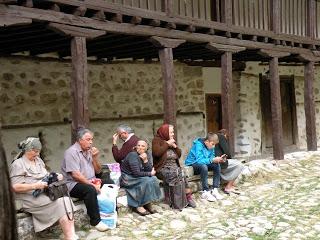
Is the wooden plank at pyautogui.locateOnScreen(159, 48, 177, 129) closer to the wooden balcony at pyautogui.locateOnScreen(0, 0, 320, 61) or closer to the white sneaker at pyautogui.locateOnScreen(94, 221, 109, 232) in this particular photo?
the wooden balcony at pyautogui.locateOnScreen(0, 0, 320, 61)

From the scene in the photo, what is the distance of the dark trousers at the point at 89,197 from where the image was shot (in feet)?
19.9

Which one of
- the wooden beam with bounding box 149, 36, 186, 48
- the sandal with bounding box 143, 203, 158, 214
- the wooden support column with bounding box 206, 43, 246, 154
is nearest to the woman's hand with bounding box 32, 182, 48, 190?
the sandal with bounding box 143, 203, 158, 214

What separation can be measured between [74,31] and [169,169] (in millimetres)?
2436

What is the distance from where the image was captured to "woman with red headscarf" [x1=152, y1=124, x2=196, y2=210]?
24.3ft

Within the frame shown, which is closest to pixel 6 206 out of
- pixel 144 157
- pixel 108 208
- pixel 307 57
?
pixel 108 208

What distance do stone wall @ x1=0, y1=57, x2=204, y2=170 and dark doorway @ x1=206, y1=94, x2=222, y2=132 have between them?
21.4 inches

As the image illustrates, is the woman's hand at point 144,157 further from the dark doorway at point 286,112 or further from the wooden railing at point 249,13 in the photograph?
the dark doorway at point 286,112

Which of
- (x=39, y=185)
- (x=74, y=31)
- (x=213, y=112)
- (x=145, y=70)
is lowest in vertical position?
(x=39, y=185)

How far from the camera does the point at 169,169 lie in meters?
7.44

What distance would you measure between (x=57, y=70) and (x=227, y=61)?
336 cm

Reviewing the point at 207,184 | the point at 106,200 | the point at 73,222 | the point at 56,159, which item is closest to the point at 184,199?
the point at 207,184

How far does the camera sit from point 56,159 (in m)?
9.58

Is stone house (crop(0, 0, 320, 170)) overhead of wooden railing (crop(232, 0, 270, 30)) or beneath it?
beneath

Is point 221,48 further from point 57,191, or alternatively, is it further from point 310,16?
point 57,191
